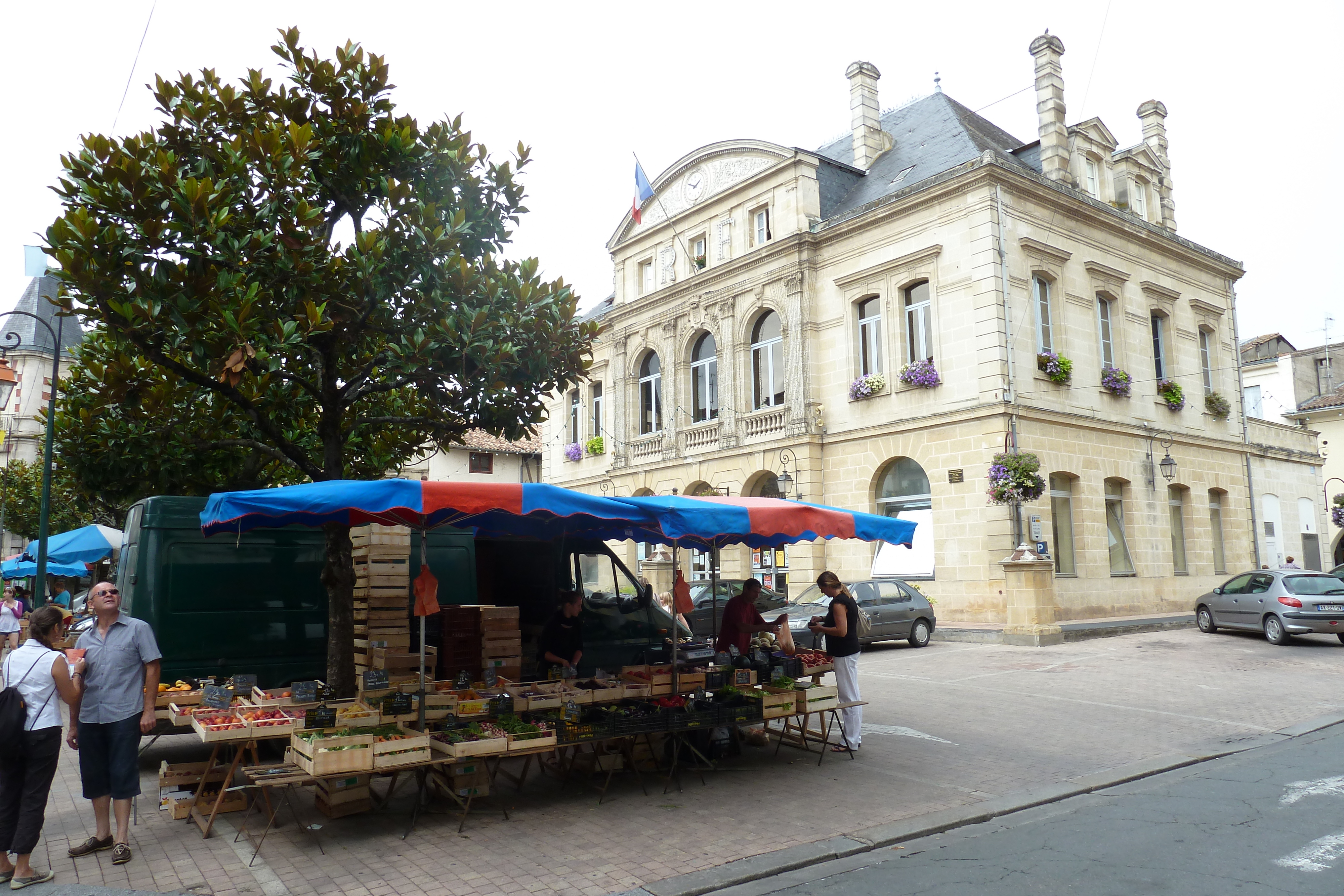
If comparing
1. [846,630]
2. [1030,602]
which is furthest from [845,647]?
[1030,602]

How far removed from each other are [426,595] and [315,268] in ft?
9.93

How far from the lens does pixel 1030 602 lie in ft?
59.0

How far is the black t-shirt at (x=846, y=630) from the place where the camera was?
889 centimetres

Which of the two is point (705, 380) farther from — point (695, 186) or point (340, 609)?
point (340, 609)

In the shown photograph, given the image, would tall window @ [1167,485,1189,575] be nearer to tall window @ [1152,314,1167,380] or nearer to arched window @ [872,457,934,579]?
tall window @ [1152,314,1167,380]

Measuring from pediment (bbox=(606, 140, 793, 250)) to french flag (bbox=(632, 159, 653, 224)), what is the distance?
0.15 meters

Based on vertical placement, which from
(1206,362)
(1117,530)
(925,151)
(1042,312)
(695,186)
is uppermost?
(695,186)

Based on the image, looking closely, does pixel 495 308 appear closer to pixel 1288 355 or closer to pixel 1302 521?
pixel 1302 521

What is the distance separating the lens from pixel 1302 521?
29422mm

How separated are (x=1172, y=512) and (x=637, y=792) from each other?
73.0 feet

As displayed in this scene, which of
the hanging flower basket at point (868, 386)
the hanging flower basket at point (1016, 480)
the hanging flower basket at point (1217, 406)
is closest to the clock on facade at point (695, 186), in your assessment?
the hanging flower basket at point (868, 386)

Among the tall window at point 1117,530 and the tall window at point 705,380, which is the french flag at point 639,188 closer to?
the tall window at point 705,380

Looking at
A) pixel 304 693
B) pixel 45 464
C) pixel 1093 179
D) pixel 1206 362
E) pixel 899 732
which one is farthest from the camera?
pixel 1206 362

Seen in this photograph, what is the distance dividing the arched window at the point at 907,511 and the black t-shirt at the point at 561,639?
13.4 m
